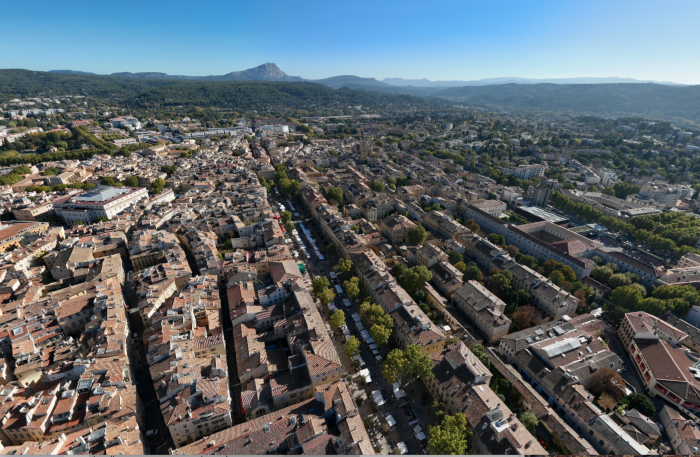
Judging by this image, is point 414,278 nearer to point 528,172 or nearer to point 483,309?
point 483,309

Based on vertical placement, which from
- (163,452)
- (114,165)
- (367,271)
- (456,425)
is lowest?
(163,452)

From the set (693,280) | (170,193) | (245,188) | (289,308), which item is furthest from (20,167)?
(693,280)

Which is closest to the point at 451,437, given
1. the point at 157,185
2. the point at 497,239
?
the point at 497,239

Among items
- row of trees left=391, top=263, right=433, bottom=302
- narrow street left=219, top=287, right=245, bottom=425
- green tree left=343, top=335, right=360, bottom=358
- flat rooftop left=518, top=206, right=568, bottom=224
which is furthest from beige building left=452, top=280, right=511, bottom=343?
flat rooftop left=518, top=206, right=568, bottom=224

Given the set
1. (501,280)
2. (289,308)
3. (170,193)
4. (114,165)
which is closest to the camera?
(289,308)

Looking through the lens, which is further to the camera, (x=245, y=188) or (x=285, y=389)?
(x=245, y=188)

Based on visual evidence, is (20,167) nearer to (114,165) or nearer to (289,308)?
(114,165)

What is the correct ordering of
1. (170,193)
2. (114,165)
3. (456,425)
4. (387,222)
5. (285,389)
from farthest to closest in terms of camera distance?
(114,165)
(170,193)
(387,222)
(285,389)
(456,425)

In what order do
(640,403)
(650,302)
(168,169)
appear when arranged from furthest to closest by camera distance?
(168,169)
(650,302)
(640,403)
